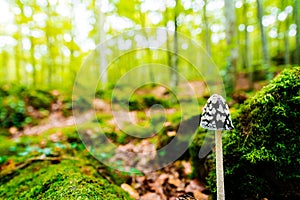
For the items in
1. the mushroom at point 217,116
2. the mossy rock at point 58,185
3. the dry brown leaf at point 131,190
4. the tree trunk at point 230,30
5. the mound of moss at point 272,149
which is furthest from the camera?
the tree trunk at point 230,30

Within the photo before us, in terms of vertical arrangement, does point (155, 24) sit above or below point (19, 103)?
above

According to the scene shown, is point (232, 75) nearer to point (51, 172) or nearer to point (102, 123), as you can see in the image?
point (102, 123)

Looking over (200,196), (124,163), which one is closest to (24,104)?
(124,163)

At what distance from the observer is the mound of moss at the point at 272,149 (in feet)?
7.04

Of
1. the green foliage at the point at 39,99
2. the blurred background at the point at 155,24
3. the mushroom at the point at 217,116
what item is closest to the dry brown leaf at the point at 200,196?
the mushroom at the point at 217,116

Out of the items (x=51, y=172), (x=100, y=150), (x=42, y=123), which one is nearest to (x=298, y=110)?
(x=51, y=172)

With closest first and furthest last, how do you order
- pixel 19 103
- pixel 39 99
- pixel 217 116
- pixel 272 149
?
1. pixel 217 116
2. pixel 272 149
3. pixel 19 103
4. pixel 39 99

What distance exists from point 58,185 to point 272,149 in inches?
89.2

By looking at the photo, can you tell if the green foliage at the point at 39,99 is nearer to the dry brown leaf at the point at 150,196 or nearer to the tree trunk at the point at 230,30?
the dry brown leaf at the point at 150,196

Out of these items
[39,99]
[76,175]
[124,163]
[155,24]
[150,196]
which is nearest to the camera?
[76,175]

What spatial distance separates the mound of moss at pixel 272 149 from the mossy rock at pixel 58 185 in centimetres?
136

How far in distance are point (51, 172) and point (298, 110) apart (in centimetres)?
289

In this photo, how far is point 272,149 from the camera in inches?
85.8

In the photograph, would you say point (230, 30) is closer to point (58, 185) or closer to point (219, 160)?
point (219, 160)
